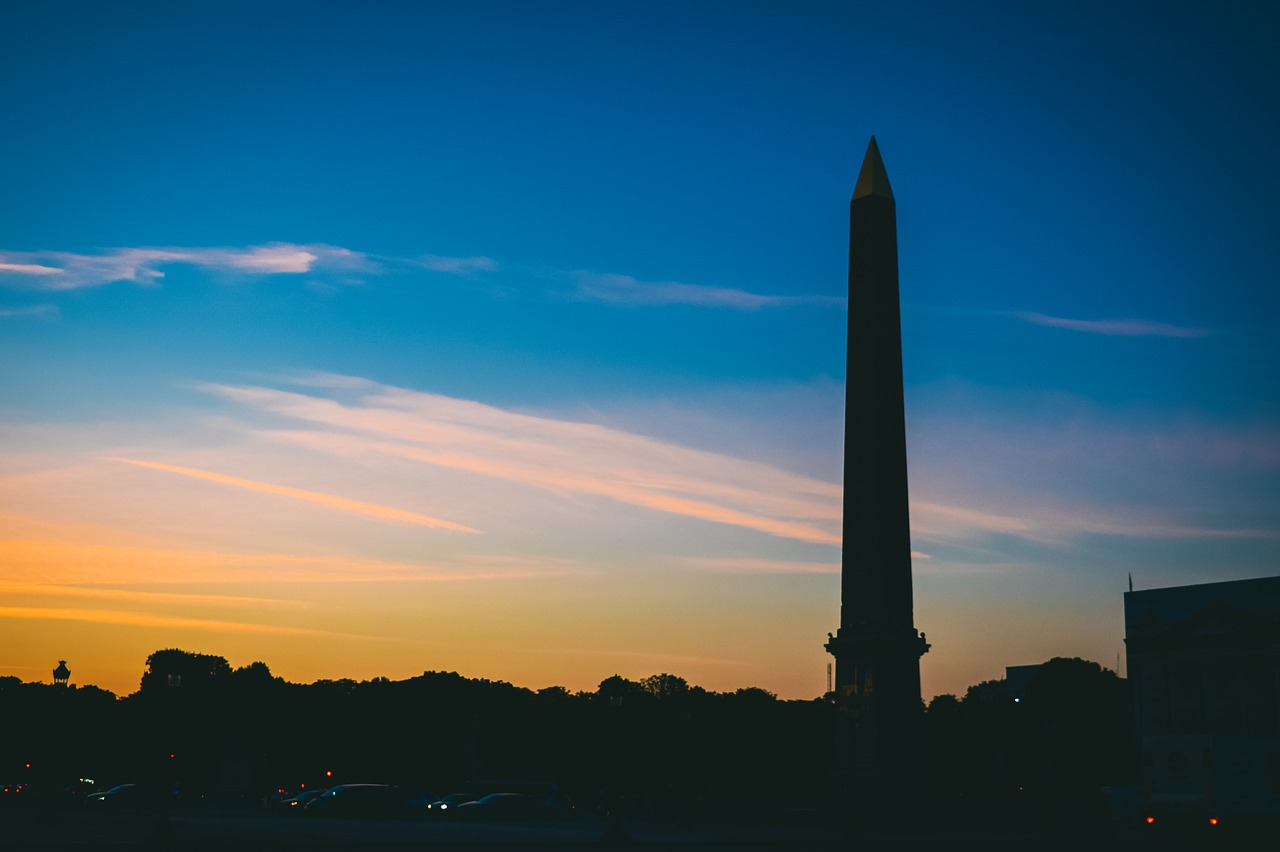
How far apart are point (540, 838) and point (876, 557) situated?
15.9 m

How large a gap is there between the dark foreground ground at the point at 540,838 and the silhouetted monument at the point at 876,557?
11.4 ft

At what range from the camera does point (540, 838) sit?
45.3 m

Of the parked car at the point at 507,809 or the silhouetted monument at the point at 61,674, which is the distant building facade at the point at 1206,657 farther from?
the silhouetted monument at the point at 61,674

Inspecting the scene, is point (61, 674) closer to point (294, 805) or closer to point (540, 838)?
point (540, 838)

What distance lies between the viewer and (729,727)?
406ft

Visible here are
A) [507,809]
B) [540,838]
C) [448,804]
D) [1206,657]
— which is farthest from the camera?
[1206,657]

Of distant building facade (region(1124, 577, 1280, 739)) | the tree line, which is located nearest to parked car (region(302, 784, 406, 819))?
the tree line

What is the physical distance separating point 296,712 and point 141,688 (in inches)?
1453

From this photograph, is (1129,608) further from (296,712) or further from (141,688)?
(141,688)

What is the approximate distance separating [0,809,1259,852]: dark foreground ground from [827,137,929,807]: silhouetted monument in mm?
3476

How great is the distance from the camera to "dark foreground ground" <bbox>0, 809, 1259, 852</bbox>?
3831cm

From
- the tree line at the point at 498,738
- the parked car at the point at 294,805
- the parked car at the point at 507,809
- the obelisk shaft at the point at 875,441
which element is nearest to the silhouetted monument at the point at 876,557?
the obelisk shaft at the point at 875,441

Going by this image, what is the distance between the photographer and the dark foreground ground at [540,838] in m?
38.3

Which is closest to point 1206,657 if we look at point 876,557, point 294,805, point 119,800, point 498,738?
point 498,738
